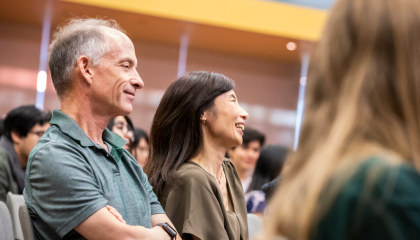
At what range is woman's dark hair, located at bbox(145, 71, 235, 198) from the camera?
220cm

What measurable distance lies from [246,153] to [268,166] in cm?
121

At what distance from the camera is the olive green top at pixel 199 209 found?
1.92m

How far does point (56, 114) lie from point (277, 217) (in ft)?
3.92

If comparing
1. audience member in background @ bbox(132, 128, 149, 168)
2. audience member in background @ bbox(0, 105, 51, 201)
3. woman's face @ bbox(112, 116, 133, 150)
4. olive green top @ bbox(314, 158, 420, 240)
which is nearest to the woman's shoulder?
olive green top @ bbox(314, 158, 420, 240)

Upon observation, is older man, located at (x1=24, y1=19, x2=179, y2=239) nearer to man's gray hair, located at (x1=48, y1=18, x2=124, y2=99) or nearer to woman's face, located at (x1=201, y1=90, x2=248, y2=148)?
man's gray hair, located at (x1=48, y1=18, x2=124, y2=99)

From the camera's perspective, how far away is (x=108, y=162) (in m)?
1.68

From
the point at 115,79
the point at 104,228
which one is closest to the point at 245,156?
the point at 115,79

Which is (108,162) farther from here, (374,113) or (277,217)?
(374,113)

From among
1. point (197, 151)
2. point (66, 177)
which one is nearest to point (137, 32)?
point (197, 151)

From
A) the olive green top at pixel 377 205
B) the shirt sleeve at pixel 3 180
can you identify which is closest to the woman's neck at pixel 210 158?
the olive green top at pixel 377 205

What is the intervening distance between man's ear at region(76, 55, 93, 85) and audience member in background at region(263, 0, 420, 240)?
1149 millimetres

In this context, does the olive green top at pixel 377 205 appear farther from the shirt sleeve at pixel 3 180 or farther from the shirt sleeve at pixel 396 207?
the shirt sleeve at pixel 3 180

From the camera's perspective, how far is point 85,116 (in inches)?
67.9

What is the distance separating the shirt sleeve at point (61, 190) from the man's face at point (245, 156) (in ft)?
10.6
